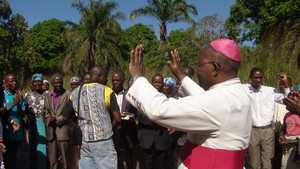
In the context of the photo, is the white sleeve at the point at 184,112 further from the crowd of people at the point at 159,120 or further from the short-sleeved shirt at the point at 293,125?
the short-sleeved shirt at the point at 293,125

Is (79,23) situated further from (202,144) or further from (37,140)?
(202,144)

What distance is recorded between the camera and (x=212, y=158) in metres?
2.09

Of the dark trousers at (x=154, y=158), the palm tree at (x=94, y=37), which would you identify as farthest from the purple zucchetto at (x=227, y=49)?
the palm tree at (x=94, y=37)

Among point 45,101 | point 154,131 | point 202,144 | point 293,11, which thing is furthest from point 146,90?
point 293,11

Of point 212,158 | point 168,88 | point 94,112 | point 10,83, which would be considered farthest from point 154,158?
point 212,158

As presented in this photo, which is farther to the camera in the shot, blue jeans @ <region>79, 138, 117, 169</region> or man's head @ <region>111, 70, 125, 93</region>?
man's head @ <region>111, 70, 125, 93</region>

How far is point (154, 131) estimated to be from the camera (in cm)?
616

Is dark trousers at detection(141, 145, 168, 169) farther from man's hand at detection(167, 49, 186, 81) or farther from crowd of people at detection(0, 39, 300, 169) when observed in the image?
man's hand at detection(167, 49, 186, 81)

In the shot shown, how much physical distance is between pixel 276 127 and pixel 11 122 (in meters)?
4.24

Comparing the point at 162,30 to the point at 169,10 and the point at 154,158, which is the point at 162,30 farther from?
the point at 154,158

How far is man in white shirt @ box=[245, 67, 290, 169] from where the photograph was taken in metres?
6.35

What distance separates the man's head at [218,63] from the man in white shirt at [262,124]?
4.29 meters

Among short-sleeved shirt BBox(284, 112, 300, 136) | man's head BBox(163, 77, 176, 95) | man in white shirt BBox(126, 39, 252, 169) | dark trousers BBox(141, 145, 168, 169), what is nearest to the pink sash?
man in white shirt BBox(126, 39, 252, 169)

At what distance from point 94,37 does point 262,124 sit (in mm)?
24200
